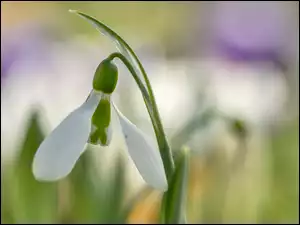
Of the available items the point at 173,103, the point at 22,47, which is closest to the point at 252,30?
the point at 173,103

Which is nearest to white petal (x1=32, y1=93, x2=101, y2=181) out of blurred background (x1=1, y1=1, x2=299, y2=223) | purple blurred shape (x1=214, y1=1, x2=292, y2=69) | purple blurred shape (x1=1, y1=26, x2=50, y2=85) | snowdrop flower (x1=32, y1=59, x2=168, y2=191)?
snowdrop flower (x1=32, y1=59, x2=168, y2=191)

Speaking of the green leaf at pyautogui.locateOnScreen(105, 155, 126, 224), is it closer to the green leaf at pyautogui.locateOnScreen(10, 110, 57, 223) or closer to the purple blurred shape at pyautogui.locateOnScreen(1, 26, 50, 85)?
the green leaf at pyautogui.locateOnScreen(10, 110, 57, 223)

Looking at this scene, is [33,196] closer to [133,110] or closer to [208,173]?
[133,110]

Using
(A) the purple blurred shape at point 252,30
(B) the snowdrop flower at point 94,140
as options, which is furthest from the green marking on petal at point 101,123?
(A) the purple blurred shape at point 252,30

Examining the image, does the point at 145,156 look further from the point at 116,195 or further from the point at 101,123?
the point at 116,195

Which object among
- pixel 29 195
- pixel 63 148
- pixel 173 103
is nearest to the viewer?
Answer: pixel 63 148

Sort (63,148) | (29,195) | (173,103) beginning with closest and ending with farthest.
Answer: (63,148)
(29,195)
(173,103)
